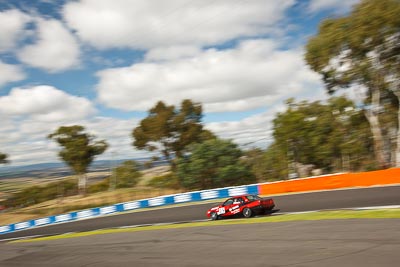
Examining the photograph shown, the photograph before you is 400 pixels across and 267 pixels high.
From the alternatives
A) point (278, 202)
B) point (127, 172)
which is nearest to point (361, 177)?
point (278, 202)

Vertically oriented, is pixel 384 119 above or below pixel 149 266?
above

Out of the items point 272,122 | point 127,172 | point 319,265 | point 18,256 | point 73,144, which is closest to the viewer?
point 319,265

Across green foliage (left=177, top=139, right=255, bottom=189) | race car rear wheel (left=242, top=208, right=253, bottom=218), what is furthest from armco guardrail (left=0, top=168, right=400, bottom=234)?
race car rear wheel (left=242, top=208, right=253, bottom=218)

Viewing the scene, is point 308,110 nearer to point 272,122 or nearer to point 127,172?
point 272,122

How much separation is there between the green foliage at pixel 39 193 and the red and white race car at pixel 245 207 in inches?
2336

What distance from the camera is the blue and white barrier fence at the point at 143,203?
2717 centimetres

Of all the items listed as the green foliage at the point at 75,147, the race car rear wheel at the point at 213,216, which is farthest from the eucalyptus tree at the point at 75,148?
the race car rear wheel at the point at 213,216

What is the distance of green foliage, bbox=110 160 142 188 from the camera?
6456 cm

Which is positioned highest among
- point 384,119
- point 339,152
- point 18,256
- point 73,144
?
point 73,144

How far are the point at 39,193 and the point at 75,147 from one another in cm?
2520

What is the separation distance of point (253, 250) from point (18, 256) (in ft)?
34.2

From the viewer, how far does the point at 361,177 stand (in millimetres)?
21141

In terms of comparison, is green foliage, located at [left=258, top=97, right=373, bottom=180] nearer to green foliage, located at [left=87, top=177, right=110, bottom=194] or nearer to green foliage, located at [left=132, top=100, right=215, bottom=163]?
green foliage, located at [left=132, top=100, right=215, bottom=163]

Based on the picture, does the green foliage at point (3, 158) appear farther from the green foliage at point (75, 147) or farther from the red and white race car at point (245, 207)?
the red and white race car at point (245, 207)
